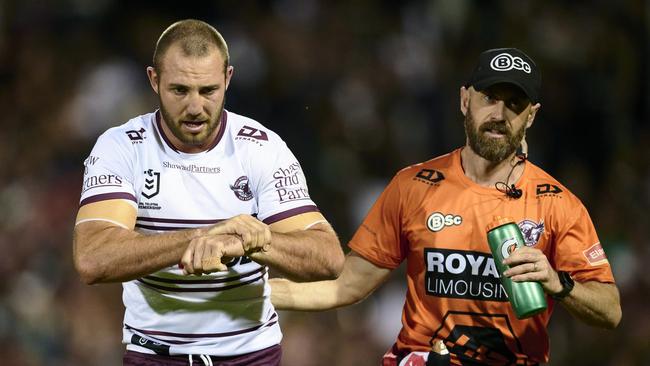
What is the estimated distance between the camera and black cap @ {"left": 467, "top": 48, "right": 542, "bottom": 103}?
5.58 metres

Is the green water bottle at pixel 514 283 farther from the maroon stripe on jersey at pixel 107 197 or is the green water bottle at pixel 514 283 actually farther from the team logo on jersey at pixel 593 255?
the maroon stripe on jersey at pixel 107 197

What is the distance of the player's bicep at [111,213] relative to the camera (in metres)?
5.04

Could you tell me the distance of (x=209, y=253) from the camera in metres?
4.60

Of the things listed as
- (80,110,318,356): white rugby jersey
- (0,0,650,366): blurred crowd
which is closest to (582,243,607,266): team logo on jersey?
(80,110,318,356): white rugby jersey

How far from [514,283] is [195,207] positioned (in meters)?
1.38

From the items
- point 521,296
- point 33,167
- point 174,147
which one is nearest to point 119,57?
point 33,167

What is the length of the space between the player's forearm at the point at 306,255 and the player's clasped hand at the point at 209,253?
0.15 metres

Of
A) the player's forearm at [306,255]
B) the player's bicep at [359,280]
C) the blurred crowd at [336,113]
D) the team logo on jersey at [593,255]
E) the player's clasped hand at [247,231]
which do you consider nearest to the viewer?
the player's clasped hand at [247,231]

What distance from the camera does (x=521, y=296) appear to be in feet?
16.7

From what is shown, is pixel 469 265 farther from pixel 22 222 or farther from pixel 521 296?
pixel 22 222

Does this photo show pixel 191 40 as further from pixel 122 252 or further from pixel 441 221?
pixel 441 221

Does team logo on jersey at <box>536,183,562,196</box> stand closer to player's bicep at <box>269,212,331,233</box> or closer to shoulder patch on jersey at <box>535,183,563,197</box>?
shoulder patch on jersey at <box>535,183,563,197</box>

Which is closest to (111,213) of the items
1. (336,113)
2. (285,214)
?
(285,214)

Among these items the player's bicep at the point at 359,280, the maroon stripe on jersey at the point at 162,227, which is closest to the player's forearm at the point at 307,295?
the player's bicep at the point at 359,280
